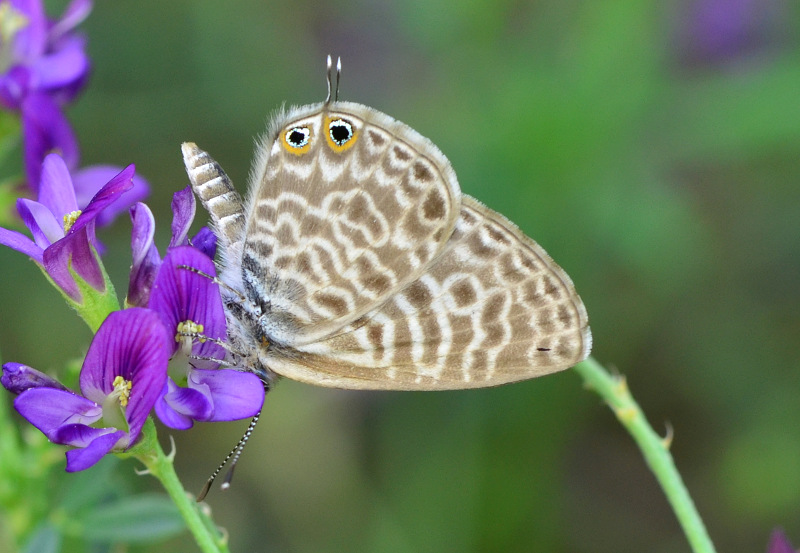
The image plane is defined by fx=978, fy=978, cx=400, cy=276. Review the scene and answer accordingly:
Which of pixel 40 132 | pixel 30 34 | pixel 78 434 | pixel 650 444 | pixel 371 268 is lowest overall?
pixel 650 444

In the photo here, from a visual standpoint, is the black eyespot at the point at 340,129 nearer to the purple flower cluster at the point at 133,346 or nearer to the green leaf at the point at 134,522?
the purple flower cluster at the point at 133,346

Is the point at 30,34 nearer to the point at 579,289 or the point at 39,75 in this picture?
the point at 39,75

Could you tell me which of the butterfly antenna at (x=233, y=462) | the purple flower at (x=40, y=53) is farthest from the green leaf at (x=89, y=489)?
the purple flower at (x=40, y=53)

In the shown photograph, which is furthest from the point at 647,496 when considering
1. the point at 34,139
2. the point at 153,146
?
the point at 34,139

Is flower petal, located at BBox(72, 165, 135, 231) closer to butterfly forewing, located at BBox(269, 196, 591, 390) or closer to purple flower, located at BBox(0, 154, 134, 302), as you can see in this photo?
purple flower, located at BBox(0, 154, 134, 302)

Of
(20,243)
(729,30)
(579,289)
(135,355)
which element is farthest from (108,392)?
(729,30)

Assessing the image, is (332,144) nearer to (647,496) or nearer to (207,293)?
(207,293)
